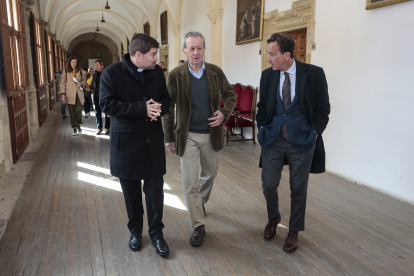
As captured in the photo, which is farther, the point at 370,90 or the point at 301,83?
the point at 370,90

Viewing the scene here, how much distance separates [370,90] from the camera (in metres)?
4.43

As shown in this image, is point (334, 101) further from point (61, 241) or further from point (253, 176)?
point (61, 241)

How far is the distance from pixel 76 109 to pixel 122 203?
489 cm

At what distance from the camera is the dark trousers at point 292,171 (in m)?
2.70

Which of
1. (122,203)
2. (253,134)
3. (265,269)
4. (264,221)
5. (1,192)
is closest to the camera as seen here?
(265,269)

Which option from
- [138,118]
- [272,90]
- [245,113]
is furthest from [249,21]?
[138,118]

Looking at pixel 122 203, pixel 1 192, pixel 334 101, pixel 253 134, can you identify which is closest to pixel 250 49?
pixel 253 134

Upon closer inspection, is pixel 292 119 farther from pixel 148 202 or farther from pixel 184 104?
pixel 148 202

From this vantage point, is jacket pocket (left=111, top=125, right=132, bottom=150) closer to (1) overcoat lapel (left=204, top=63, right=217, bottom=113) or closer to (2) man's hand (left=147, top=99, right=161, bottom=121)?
(2) man's hand (left=147, top=99, right=161, bottom=121)

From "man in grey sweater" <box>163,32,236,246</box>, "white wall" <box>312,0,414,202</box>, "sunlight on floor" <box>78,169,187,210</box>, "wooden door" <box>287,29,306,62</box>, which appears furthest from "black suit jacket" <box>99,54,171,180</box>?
"wooden door" <box>287,29,306,62</box>

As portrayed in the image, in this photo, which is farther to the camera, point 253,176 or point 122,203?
point 253,176

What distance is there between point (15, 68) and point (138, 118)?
4.88 metres

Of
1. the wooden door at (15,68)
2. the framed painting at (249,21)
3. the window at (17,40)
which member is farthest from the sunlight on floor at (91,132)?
the framed painting at (249,21)

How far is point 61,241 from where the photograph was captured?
117 inches
